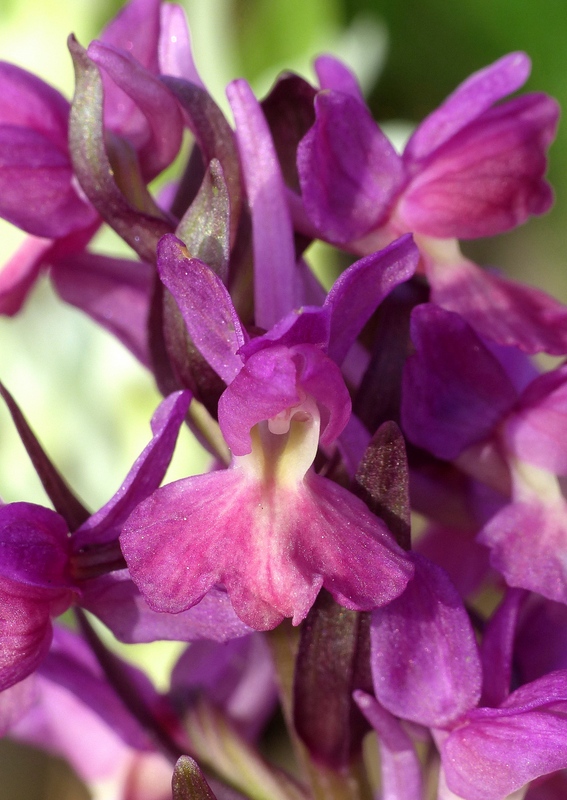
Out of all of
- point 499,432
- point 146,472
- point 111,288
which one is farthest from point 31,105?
point 499,432

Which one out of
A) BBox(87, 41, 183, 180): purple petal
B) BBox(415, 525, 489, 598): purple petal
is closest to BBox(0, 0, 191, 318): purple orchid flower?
BBox(87, 41, 183, 180): purple petal

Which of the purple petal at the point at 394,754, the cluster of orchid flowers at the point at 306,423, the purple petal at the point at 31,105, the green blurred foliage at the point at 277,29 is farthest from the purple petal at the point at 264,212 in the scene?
the green blurred foliage at the point at 277,29

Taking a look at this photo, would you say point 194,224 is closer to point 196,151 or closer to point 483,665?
point 196,151

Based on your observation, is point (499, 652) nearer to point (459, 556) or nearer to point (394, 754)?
point (394, 754)

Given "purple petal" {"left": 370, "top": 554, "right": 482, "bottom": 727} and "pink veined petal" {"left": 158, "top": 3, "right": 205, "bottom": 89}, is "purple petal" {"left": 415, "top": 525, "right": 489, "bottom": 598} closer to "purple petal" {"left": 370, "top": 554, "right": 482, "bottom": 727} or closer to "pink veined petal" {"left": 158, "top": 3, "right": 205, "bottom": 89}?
"purple petal" {"left": 370, "top": 554, "right": 482, "bottom": 727}

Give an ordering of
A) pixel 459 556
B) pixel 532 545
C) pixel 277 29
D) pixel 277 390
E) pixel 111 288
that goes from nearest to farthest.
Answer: pixel 277 390
pixel 532 545
pixel 111 288
pixel 459 556
pixel 277 29

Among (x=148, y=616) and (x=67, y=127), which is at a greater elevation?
(x=67, y=127)
